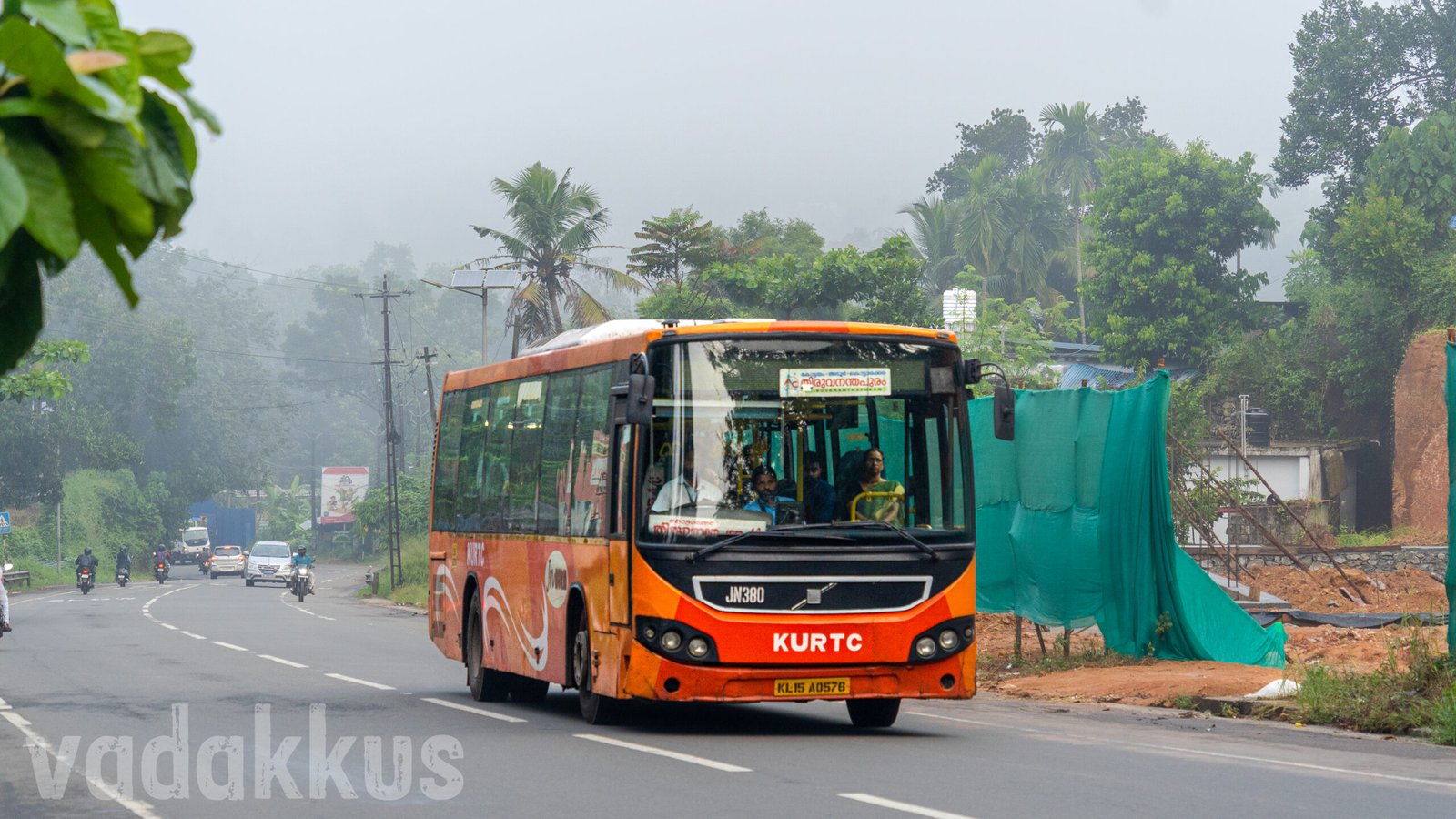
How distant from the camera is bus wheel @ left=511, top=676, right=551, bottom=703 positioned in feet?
53.8

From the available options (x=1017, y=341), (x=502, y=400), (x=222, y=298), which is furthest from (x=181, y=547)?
(x=502, y=400)

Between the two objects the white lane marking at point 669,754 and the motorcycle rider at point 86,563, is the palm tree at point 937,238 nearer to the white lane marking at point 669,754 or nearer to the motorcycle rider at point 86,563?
the motorcycle rider at point 86,563

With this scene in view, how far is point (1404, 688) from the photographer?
13.2 meters

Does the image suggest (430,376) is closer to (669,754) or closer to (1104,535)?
(1104,535)

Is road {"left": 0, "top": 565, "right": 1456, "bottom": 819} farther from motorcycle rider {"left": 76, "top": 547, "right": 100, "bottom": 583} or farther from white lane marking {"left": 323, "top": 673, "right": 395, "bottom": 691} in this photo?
motorcycle rider {"left": 76, "top": 547, "right": 100, "bottom": 583}

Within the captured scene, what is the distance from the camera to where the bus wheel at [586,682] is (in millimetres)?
13344

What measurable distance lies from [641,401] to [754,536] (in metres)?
1.24

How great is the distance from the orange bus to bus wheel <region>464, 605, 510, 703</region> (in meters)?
2.72

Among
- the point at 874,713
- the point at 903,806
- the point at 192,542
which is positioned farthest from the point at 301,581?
the point at 192,542

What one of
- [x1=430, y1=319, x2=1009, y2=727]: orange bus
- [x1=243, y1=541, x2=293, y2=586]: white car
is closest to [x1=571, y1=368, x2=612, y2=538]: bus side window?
[x1=430, y1=319, x2=1009, y2=727]: orange bus

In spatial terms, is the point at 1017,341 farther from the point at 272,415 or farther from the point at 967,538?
the point at 272,415

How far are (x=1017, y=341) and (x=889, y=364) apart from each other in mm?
46022

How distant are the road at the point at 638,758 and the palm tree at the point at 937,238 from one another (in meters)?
64.2

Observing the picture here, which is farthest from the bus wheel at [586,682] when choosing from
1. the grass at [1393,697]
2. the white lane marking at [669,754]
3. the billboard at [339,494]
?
the billboard at [339,494]
